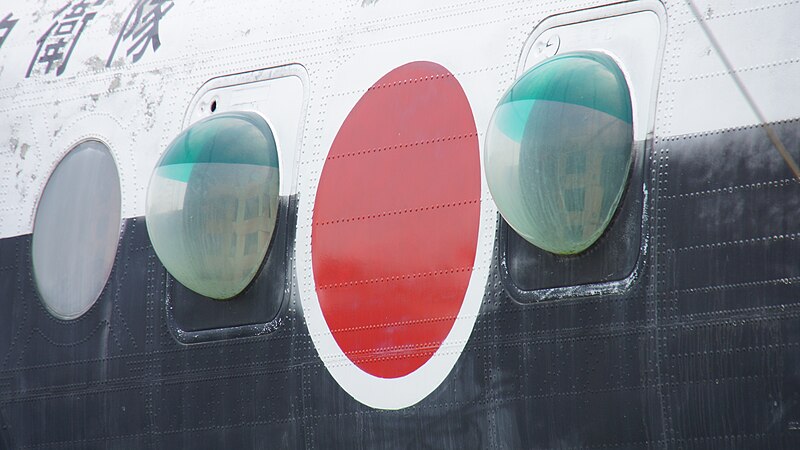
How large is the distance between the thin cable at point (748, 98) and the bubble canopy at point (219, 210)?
9.87 ft

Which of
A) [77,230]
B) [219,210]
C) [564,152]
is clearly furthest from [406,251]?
[77,230]

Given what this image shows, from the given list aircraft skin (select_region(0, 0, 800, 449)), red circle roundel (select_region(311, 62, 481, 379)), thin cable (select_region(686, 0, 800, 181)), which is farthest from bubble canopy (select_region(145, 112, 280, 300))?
thin cable (select_region(686, 0, 800, 181))

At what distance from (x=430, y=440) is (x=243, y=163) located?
226 centimetres

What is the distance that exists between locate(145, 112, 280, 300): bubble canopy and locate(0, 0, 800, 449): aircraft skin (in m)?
0.12

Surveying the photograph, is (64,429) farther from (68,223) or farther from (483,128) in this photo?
(483,128)

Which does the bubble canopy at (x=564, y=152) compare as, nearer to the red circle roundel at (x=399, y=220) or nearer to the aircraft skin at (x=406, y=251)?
the aircraft skin at (x=406, y=251)

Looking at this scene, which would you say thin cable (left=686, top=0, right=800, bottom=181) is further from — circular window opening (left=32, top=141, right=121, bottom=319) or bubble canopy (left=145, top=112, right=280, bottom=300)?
circular window opening (left=32, top=141, right=121, bottom=319)

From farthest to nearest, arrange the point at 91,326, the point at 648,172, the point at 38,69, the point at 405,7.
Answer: the point at 38,69 < the point at 91,326 < the point at 405,7 < the point at 648,172

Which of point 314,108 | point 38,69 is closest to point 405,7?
point 314,108

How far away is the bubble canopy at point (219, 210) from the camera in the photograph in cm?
843

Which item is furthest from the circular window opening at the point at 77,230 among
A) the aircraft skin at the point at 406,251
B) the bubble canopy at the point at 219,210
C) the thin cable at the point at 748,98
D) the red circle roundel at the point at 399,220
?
the thin cable at the point at 748,98

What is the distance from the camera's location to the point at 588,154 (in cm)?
704

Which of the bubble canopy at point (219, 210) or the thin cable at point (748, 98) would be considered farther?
the bubble canopy at point (219, 210)

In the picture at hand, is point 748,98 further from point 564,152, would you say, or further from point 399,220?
point 399,220
